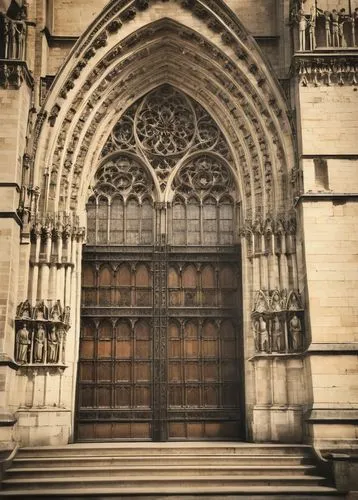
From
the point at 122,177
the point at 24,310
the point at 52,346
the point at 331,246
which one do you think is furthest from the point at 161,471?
the point at 122,177

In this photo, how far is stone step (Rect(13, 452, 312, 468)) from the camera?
11.7m

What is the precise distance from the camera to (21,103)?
1383 cm

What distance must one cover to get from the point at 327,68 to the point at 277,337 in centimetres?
571

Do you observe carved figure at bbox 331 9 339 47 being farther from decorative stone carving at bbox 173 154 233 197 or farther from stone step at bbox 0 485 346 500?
stone step at bbox 0 485 346 500

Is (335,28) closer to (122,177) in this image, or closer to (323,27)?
(323,27)

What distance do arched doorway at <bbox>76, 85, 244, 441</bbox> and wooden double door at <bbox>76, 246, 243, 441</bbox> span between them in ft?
0.07

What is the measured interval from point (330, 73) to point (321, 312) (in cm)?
509

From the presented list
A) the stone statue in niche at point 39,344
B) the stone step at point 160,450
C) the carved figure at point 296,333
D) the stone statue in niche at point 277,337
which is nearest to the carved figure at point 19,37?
the stone statue in niche at point 39,344

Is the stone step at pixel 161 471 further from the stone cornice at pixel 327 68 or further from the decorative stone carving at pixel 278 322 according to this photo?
the stone cornice at pixel 327 68

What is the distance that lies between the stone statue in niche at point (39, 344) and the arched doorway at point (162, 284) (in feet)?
4.71

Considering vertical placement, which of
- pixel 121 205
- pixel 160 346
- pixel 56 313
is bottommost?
pixel 160 346

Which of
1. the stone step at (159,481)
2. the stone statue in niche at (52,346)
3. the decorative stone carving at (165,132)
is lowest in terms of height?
the stone step at (159,481)

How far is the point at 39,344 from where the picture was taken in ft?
43.8

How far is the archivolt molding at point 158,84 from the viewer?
14.7 metres
